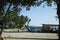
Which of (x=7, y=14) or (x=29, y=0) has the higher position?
(x=29, y=0)

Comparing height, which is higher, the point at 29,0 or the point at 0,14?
the point at 29,0

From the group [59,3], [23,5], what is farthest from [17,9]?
[59,3]

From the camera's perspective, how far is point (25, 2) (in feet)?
78.7

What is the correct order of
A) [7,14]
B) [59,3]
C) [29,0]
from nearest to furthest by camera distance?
[59,3]
[29,0]
[7,14]

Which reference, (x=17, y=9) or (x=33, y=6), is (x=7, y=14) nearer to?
(x=17, y=9)

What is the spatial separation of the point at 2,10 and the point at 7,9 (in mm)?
1152

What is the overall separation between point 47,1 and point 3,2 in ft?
16.1

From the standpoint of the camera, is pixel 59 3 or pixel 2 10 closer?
pixel 59 3

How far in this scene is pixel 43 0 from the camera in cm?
→ 2330

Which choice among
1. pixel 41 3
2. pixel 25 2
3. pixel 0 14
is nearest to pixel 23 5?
pixel 25 2

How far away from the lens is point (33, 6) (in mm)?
24281

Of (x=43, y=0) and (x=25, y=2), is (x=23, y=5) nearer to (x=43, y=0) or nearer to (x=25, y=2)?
(x=25, y=2)

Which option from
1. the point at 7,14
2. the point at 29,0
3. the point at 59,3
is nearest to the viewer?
the point at 59,3

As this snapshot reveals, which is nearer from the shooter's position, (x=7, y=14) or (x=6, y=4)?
(x=6, y=4)
